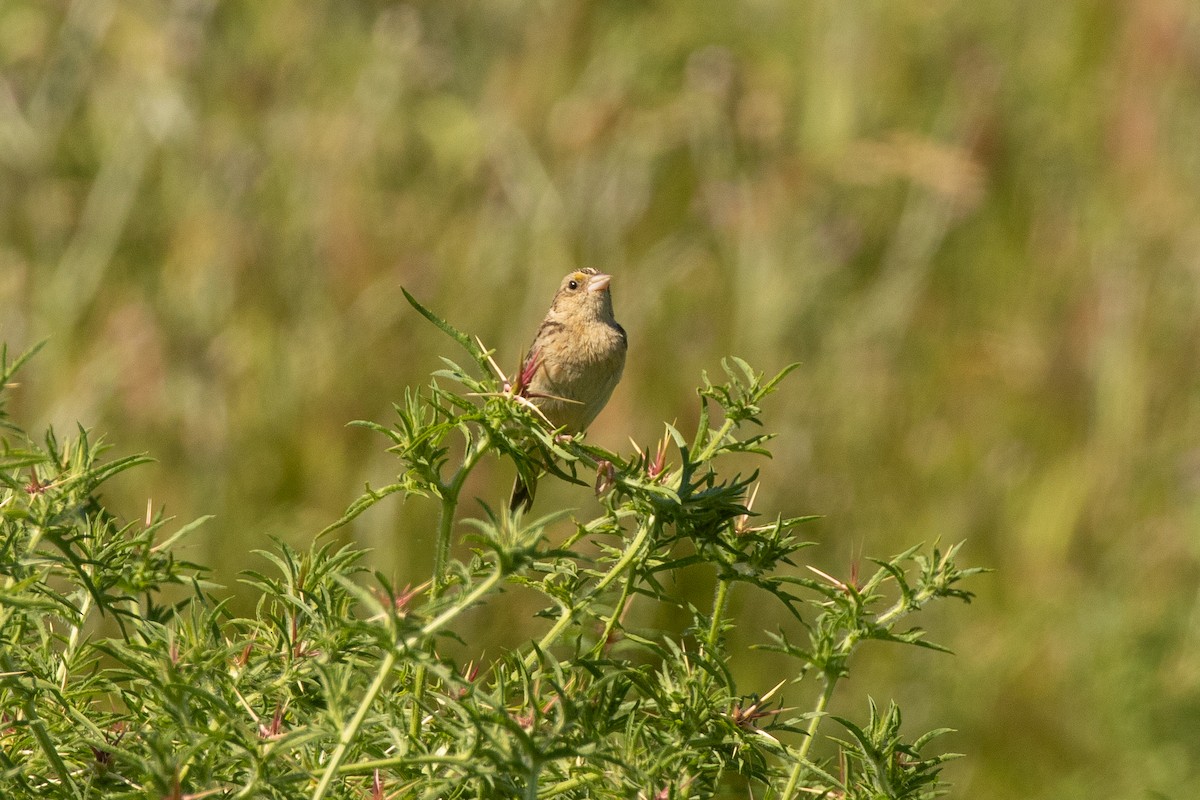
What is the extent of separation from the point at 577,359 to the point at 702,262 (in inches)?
152

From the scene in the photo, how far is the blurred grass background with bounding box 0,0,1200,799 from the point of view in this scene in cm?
675

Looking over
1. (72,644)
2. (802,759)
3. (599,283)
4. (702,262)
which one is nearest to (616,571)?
(802,759)

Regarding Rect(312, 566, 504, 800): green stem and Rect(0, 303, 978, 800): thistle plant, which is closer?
Rect(312, 566, 504, 800): green stem

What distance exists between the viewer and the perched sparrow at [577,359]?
Result: 3891 millimetres

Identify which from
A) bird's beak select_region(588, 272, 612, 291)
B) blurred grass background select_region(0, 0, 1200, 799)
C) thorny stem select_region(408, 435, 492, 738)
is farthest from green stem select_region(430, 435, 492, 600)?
blurred grass background select_region(0, 0, 1200, 799)

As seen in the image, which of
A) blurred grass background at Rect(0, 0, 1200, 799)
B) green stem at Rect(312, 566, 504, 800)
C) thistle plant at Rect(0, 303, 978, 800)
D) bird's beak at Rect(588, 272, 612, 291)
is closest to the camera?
green stem at Rect(312, 566, 504, 800)

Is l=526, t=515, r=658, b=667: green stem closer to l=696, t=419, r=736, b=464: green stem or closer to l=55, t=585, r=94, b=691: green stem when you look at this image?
l=696, t=419, r=736, b=464: green stem

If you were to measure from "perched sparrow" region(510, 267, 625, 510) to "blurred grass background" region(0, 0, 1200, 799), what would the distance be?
225 centimetres

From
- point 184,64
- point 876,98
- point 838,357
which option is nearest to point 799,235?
point 838,357

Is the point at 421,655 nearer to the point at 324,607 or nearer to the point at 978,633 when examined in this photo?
the point at 324,607

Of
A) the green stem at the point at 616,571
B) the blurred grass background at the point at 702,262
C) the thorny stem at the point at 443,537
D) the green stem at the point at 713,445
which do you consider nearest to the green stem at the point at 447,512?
the thorny stem at the point at 443,537

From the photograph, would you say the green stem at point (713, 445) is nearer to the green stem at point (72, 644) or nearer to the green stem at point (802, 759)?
the green stem at point (802, 759)

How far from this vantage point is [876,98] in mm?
8406

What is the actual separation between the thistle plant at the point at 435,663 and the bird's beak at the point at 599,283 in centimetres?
256
